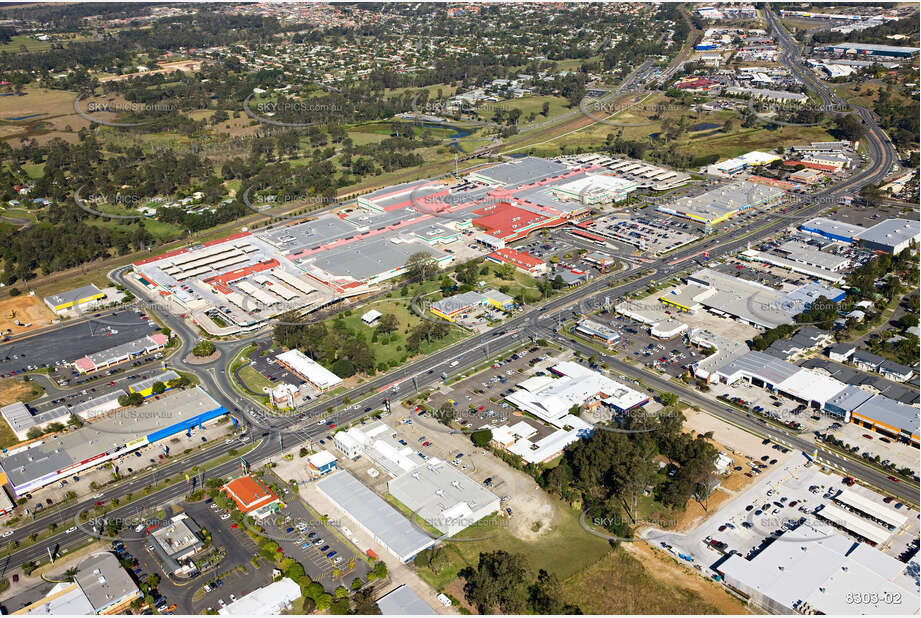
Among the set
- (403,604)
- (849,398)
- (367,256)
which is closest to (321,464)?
(403,604)

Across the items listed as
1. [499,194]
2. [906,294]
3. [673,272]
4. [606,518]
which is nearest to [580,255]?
[673,272]

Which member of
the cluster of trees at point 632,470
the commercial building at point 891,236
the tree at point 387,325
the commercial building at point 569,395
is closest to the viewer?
the cluster of trees at point 632,470

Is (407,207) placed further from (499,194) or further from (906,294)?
(906,294)

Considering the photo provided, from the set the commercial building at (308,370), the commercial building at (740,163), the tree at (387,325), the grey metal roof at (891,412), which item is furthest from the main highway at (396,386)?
the commercial building at (740,163)

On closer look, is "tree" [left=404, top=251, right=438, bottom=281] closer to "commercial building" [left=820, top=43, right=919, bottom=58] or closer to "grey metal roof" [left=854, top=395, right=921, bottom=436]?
"grey metal roof" [left=854, top=395, right=921, bottom=436]

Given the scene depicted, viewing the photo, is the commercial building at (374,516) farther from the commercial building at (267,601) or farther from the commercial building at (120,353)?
the commercial building at (120,353)
